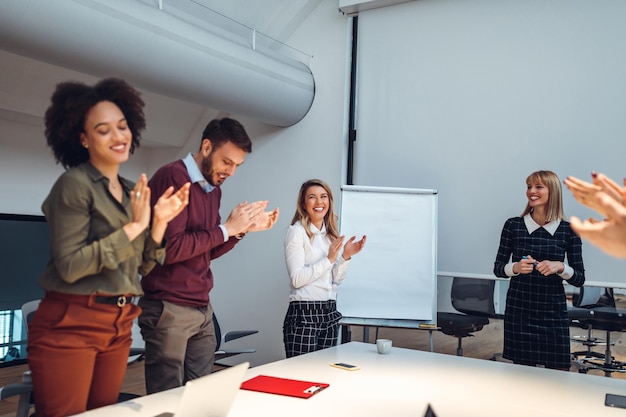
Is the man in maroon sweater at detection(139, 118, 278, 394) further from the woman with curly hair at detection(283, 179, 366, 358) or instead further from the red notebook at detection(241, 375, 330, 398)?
the woman with curly hair at detection(283, 179, 366, 358)

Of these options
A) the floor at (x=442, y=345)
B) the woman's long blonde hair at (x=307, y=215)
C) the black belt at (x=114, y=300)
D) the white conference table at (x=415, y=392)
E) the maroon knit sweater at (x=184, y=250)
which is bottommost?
the floor at (x=442, y=345)

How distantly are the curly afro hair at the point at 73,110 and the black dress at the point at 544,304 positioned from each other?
241 cm

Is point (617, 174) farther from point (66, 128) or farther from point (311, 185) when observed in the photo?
point (66, 128)

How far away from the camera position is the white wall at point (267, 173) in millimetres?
4996

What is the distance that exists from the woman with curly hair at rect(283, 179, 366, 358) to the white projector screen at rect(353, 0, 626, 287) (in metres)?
1.66

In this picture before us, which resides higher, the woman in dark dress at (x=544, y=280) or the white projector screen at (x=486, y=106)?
the white projector screen at (x=486, y=106)

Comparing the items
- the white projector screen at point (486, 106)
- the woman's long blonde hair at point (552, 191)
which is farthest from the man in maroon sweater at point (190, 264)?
the white projector screen at point (486, 106)

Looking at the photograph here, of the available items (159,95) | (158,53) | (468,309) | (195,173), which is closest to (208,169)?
(195,173)

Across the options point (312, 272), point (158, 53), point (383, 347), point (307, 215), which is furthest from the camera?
point (158, 53)

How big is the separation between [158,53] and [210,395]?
274 cm

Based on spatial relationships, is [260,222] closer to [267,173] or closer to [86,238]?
[86,238]

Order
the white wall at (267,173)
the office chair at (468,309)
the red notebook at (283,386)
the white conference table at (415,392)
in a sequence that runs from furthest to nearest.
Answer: the white wall at (267,173)
the office chair at (468,309)
the red notebook at (283,386)
the white conference table at (415,392)

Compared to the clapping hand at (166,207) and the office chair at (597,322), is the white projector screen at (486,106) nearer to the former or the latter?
the office chair at (597,322)

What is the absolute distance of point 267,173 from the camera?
17.9 ft
